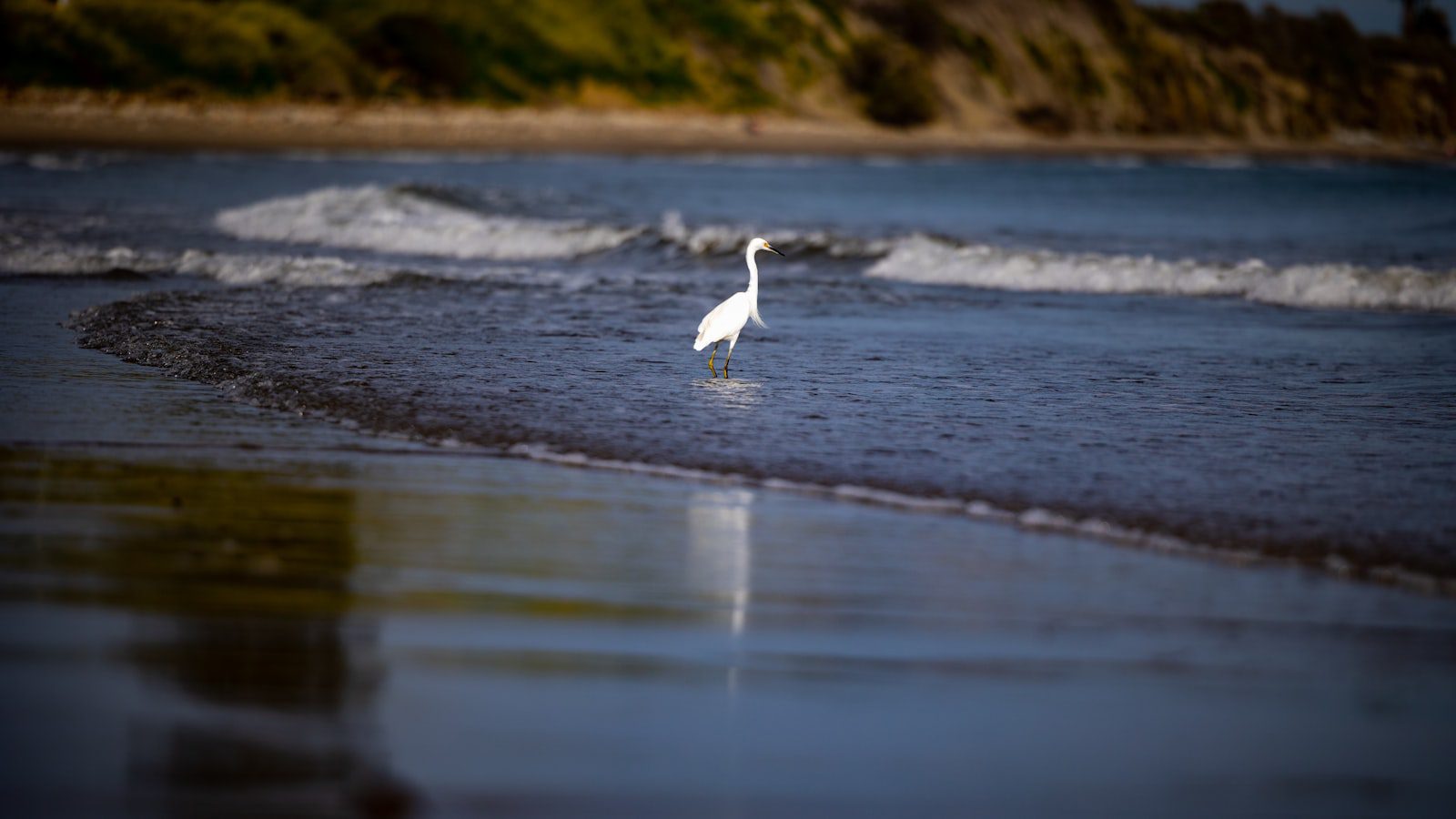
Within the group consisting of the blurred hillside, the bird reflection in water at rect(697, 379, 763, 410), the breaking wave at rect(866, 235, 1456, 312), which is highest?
the blurred hillside

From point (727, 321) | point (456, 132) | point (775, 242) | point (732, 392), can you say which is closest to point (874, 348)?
point (727, 321)

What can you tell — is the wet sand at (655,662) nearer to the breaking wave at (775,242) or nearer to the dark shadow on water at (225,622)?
the dark shadow on water at (225,622)

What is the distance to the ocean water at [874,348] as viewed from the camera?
22.3ft

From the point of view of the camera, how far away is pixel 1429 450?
7570 mm

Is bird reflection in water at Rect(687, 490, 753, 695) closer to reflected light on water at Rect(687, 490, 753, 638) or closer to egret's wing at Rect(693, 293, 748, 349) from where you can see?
reflected light on water at Rect(687, 490, 753, 638)

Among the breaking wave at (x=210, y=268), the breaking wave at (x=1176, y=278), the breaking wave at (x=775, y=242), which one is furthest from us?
the breaking wave at (x=775, y=242)

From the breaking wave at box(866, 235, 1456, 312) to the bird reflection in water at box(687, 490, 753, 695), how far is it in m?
11.0

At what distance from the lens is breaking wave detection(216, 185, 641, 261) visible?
68.9 feet

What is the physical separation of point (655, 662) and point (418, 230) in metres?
18.6

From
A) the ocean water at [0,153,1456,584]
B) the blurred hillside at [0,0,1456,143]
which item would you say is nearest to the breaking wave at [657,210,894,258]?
the ocean water at [0,153,1456,584]

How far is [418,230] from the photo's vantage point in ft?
72.6

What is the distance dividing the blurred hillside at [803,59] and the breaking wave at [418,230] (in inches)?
1524

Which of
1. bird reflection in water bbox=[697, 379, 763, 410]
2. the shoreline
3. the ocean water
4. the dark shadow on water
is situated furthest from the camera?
the shoreline

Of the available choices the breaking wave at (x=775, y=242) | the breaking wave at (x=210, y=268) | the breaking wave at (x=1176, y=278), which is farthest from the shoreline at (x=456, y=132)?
the breaking wave at (x=1176, y=278)
